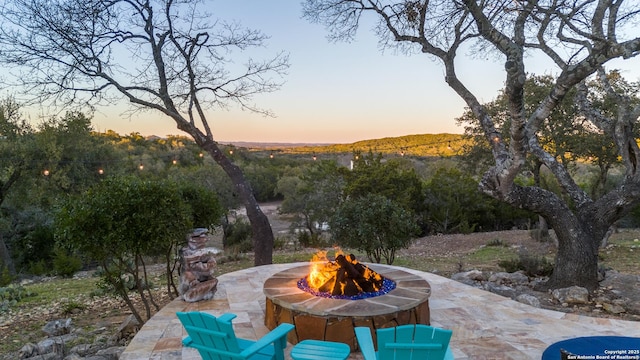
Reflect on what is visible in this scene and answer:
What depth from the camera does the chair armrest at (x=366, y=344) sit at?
2539mm

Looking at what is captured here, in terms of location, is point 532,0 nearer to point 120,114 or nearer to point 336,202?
point 120,114

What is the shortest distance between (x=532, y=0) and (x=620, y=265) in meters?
6.60

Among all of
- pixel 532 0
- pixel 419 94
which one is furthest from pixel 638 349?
pixel 419 94

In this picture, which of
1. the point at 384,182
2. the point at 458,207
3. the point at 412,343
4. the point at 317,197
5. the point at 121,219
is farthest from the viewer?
the point at 458,207

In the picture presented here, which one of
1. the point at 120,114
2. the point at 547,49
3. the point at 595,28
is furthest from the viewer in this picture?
the point at 120,114

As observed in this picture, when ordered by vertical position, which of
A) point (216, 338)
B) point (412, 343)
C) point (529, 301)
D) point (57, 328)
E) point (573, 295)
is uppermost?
point (412, 343)

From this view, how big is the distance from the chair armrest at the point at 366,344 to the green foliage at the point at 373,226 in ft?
15.8

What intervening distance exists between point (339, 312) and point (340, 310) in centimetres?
4

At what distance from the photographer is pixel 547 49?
710 centimetres

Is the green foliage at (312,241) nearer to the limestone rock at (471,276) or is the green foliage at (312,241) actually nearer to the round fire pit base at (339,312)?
the limestone rock at (471,276)

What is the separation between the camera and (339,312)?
367 cm

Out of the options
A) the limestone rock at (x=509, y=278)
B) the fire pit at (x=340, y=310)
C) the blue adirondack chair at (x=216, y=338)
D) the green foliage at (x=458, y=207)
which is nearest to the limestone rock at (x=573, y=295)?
the limestone rock at (x=509, y=278)

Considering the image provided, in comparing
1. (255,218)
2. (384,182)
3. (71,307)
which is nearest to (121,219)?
(255,218)

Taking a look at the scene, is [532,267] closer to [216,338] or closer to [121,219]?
[216,338]
